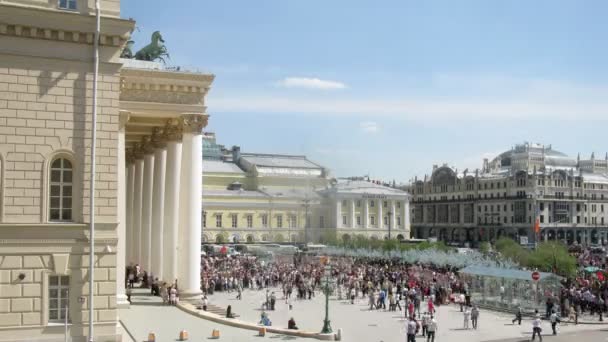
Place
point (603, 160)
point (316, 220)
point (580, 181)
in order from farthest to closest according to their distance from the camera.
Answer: point (603, 160) < point (580, 181) < point (316, 220)

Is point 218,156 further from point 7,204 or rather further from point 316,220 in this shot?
point 7,204

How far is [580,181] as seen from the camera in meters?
125

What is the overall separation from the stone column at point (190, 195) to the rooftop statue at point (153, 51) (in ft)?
17.4

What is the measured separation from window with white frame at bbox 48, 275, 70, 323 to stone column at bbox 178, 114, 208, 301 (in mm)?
10655

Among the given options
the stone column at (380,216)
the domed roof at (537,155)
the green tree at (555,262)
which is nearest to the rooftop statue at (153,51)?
the green tree at (555,262)

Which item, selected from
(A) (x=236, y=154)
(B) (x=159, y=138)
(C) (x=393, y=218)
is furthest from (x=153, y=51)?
(A) (x=236, y=154)

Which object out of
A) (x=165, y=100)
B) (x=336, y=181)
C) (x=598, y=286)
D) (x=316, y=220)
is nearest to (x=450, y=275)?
(x=598, y=286)

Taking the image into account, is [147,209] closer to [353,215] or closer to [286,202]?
[286,202]

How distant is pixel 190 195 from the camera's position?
91.2ft

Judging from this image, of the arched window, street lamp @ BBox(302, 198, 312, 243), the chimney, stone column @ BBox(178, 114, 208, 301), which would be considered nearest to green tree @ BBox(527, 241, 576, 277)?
stone column @ BBox(178, 114, 208, 301)

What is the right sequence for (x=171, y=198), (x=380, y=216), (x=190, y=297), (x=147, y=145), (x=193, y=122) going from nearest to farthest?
1. (x=193, y=122)
2. (x=190, y=297)
3. (x=171, y=198)
4. (x=147, y=145)
5. (x=380, y=216)

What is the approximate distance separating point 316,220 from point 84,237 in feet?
283

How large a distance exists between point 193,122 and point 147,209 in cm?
878

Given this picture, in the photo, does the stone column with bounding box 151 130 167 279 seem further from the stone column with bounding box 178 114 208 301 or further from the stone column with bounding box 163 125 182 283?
the stone column with bounding box 178 114 208 301
